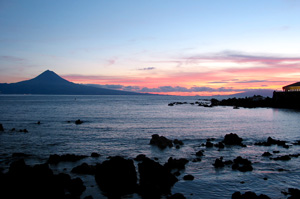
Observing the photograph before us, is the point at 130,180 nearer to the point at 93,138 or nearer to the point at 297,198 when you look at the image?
the point at 297,198

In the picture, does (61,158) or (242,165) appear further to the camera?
→ (61,158)

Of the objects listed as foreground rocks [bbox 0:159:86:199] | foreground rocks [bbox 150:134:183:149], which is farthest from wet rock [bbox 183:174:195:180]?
foreground rocks [bbox 150:134:183:149]

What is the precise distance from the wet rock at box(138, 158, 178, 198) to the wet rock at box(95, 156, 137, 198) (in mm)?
724

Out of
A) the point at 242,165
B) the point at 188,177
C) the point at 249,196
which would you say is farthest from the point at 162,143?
the point at 249,196

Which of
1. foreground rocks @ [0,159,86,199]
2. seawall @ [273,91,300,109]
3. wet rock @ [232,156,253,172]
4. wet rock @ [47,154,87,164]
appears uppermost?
seawall @ [273,91,300,109]

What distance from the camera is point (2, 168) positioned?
20.2 meters

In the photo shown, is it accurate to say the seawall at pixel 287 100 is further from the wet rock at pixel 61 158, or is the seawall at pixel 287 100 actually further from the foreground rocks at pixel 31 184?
the foreground rocks at pixel 31 184

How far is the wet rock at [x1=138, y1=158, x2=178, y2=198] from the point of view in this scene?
50.5ft

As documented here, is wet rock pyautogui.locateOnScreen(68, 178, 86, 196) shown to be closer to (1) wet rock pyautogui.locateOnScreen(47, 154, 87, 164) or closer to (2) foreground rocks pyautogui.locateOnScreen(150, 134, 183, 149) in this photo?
(1) wet rock pyautogui.locateOnScreen(47, 154, 87, 164)

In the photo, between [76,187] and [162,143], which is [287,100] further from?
[76,187]

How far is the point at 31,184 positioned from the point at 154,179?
7655mm

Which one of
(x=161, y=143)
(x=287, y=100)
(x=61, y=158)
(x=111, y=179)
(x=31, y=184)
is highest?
(x=287, y=100)

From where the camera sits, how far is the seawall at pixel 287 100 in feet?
313

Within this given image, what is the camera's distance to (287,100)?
98.2 metres
